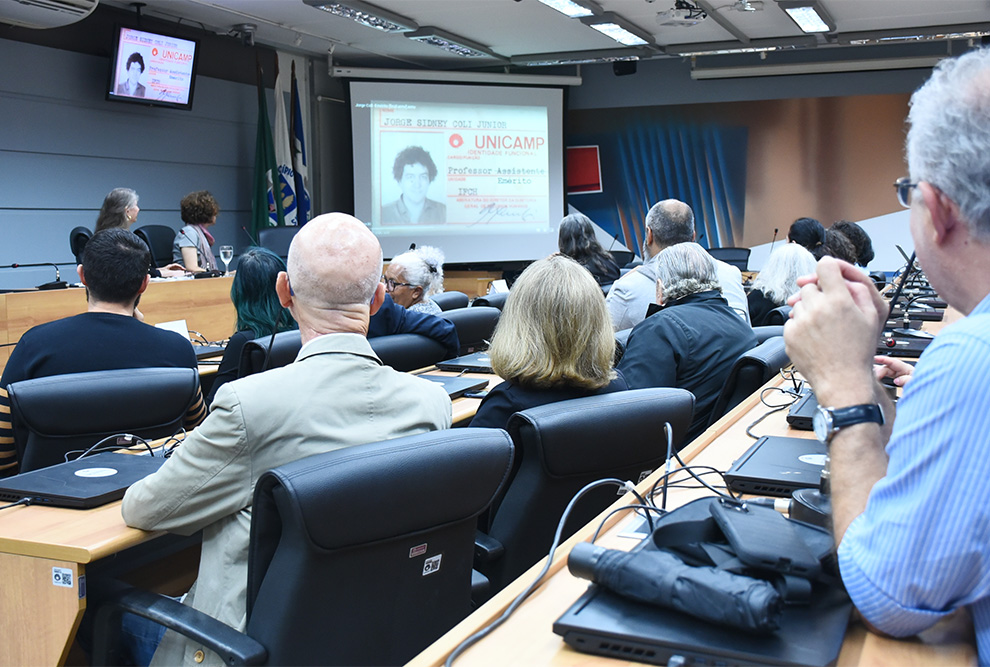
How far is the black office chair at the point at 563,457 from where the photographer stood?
183cm

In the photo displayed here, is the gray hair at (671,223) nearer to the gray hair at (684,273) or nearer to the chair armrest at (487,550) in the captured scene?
the gray hair at (684,273)

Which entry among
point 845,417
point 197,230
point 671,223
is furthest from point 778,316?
point 197,230

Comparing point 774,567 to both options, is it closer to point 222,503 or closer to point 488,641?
point 488,641

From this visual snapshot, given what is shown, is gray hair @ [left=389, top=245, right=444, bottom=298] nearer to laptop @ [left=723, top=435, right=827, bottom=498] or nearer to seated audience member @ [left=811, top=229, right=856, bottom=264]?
seated audience member @ [left=811, top=229, right=856, bottom=264]

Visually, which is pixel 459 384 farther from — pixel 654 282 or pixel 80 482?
pixel 654 282

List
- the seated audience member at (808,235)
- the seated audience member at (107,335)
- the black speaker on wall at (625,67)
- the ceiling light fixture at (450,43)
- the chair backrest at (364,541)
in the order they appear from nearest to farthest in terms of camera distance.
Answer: the chair backrest at (364,541), the seated audience member at (107,335), the seated audience member at (808,235), the ceiling light fixture at (450,43), the black speaker on wall at (625,67)

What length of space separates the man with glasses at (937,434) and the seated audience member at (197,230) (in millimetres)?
6597

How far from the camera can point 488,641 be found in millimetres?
955

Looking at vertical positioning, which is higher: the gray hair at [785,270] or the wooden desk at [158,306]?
the gray hair at [785,270]

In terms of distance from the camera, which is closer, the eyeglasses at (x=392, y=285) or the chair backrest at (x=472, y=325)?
the chair backrest at (x=472, y=325)

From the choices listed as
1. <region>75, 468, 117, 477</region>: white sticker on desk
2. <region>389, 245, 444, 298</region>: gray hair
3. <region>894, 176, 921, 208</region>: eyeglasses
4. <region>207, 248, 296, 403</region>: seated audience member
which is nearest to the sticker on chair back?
<region>75, 468, 117, 477</region>: white sticker on desk

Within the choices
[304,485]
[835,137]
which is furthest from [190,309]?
[835,137]

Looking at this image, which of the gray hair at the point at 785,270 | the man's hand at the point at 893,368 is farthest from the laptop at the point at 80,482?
the gray hair at the point at 785,270

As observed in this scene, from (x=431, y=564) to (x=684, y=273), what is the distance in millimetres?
1901
